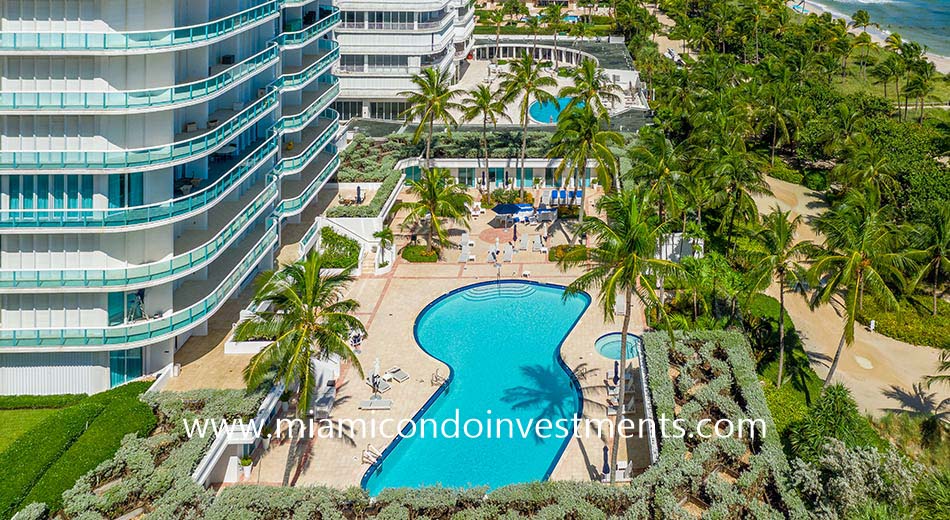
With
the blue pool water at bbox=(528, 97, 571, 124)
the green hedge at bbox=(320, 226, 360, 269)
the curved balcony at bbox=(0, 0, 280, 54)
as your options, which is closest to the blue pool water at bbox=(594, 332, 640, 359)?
the green hedge at bbox=(320, 226, 360, 269)

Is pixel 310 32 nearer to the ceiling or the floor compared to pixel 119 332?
nearer to the ceiling

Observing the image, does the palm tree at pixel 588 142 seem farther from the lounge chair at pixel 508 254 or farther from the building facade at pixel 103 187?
the building facade at pixel 103 187

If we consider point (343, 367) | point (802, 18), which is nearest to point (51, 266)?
point (343, 367)

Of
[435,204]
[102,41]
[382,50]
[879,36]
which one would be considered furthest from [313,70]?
[879,36]

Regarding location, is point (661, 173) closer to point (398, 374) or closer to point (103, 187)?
point (398, 374)

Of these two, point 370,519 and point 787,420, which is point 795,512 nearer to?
point 787,420

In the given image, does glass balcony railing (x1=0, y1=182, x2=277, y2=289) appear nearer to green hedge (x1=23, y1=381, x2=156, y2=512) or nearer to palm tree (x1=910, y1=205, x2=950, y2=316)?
green hedge (x1=23, y1=381, x2=156, y2=512)
